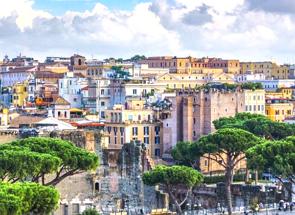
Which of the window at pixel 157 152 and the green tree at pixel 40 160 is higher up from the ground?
the window at pixel 157 152

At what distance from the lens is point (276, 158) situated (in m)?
50.0

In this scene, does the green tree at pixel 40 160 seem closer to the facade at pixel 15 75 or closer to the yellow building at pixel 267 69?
the facade at pixel 15 75

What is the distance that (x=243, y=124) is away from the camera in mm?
74125

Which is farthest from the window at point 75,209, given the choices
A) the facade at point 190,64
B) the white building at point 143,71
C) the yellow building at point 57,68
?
the facade at point 190,64

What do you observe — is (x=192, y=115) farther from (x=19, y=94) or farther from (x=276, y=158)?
(x=19, y=94)

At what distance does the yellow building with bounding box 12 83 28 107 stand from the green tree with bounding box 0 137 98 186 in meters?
64.1

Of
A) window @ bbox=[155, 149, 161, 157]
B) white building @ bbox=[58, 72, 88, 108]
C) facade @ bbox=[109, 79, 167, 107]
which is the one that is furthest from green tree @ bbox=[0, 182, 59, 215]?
white building @ bbox=[58, 72, 88, 108]

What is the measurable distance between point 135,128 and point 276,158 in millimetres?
32646

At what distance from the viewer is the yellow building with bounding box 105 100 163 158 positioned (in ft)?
267

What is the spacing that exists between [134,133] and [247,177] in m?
19.1

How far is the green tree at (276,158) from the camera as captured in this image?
49594 mm

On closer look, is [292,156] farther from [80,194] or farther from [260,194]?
[80,194]

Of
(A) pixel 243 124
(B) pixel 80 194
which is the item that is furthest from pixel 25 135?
(A) pixel 243 124

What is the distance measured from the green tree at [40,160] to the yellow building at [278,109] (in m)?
45.4
